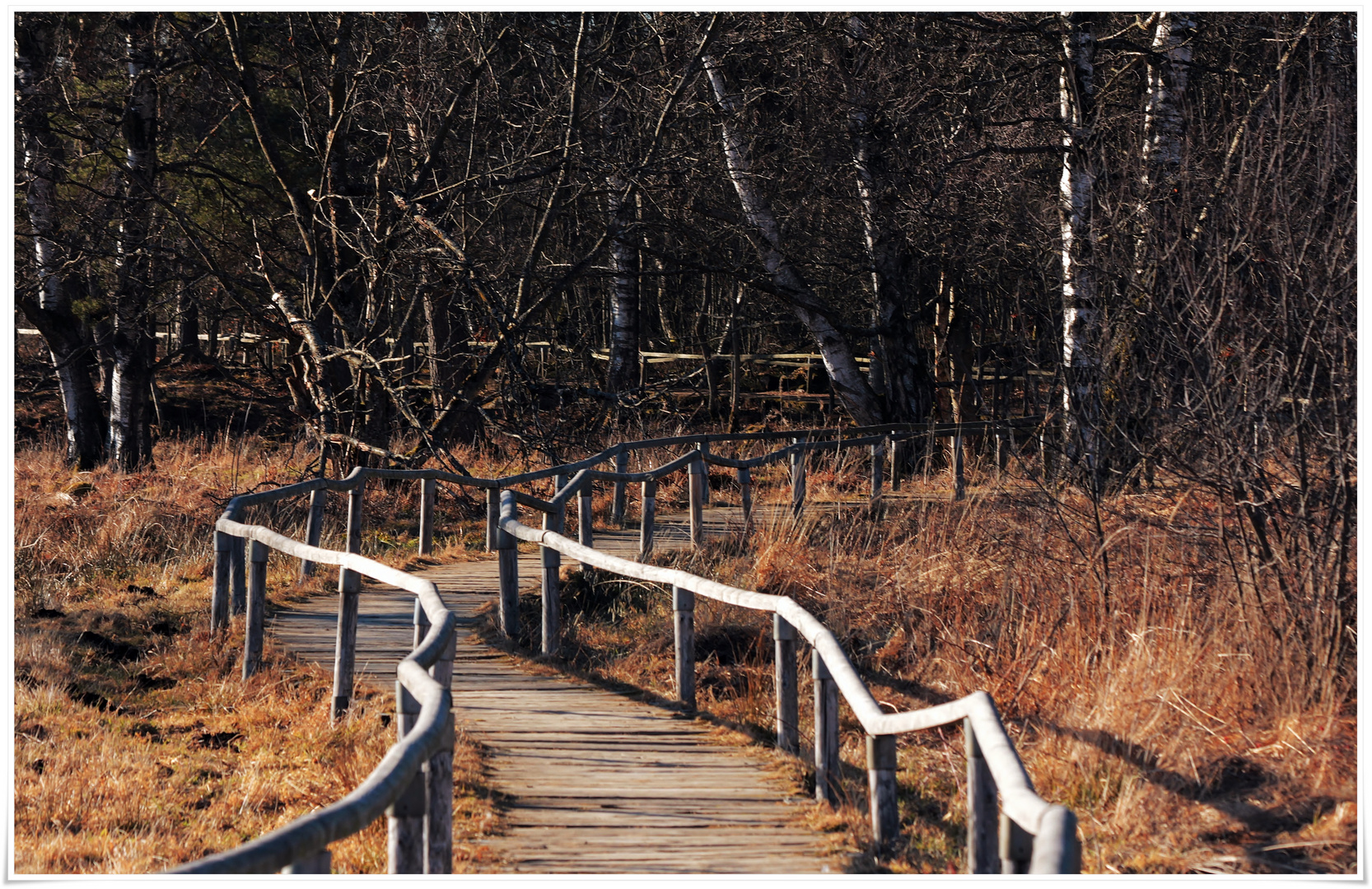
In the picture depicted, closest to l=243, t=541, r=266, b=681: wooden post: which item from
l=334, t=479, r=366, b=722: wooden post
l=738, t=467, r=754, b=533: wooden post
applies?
l=334, t=479, r=366, b=722: wooden post

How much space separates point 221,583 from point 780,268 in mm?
9416

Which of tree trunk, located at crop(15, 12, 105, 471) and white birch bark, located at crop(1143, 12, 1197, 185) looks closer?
white birch bark, located at crop(1143, 12, 1197, 185)

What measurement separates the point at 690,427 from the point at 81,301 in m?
9.60

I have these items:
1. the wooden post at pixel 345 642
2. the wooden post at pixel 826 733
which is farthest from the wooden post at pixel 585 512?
the wooden post at pixel 826 733

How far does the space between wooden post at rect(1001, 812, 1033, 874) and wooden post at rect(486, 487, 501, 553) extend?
7.98 metres

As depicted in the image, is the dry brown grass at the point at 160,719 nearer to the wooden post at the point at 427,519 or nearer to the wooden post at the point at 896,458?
the wooden post at the point at 427,519

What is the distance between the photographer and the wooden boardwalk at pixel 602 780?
4941 mm

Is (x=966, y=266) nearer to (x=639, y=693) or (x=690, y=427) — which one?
(x=690, y=427)

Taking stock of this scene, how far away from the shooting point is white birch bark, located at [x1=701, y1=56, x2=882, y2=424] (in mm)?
15727

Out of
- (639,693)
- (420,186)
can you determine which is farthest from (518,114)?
(639,693)

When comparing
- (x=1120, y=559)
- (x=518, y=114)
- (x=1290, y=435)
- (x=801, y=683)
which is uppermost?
(x=518, y=114)

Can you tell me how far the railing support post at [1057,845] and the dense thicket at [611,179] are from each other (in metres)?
4.90

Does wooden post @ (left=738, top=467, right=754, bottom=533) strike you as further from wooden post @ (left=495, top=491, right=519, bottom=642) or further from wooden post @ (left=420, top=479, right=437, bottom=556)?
wooden post @ (left=495, top=491, right=519, bottom=642)

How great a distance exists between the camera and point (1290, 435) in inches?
267
